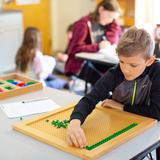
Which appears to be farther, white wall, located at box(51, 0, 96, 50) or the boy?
white wall, located at box(51, 0, 96, 50)

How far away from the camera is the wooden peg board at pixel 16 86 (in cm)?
203

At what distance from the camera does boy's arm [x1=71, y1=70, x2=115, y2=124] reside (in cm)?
161

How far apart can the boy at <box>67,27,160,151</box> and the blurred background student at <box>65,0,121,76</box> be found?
→ 1657 millimetres

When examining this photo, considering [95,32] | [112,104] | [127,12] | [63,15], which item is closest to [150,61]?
[112,104]

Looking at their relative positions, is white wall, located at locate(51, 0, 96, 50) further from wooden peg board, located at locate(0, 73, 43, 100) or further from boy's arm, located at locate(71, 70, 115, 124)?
boy's arm, located at locate(71, 70, 115, 124)

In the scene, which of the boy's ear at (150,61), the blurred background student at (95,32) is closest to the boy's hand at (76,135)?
the boy's ear at (150,61)

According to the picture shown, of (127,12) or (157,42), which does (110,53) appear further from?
(127,12)

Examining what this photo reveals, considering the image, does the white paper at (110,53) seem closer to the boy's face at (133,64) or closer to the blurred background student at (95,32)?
the blurred background student at (95,32)

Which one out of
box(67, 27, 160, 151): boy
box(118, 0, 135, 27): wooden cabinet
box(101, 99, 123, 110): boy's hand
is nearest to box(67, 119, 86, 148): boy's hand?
box(67, 27, 160, 151): boy

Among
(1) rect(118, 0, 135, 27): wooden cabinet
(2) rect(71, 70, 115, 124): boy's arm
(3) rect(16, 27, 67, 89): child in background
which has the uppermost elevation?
(1) rect(118, 0, 135, 27): wooden cabinet

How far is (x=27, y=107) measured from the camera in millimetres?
1873

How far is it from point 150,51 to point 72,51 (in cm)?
194

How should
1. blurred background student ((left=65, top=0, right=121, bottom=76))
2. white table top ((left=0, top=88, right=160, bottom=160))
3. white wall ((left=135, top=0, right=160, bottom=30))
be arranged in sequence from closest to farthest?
white table top ((left=0, top=88, right=160, bottom=160)), blurred background student ((left=65, top=0, right=121, bottom=76)), white wall ((left=135, top=0, right=160, bottom=30))

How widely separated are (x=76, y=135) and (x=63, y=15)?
4376mm
